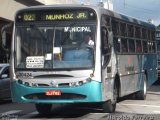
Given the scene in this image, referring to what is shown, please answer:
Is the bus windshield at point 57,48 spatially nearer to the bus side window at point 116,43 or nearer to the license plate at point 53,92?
the license plate at point 53,92

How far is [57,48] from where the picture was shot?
13.7m

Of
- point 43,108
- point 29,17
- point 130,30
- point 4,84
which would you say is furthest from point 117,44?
point 4,84

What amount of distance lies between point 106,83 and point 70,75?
1.22m

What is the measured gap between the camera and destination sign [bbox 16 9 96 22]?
13.9 meters

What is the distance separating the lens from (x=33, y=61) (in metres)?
13.8

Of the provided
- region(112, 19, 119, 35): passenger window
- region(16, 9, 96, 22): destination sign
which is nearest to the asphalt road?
region(112, 19, 119, 35): passenger window

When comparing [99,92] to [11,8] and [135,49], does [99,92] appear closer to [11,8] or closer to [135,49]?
[135,49]

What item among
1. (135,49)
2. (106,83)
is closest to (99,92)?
(106,83)

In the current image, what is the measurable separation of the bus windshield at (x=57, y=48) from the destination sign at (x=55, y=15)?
205 millimetres

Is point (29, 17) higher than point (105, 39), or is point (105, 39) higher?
point (29, 17)

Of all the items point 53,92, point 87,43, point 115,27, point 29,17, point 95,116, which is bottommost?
point 95,116

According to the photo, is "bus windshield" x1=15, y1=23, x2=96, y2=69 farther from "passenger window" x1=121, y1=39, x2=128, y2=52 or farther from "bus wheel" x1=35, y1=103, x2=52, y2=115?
"passenger window" x1=121, y1=39, x2=128, y2=52

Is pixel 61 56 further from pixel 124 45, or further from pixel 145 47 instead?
pixel 145 47

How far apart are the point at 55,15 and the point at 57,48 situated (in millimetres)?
918
